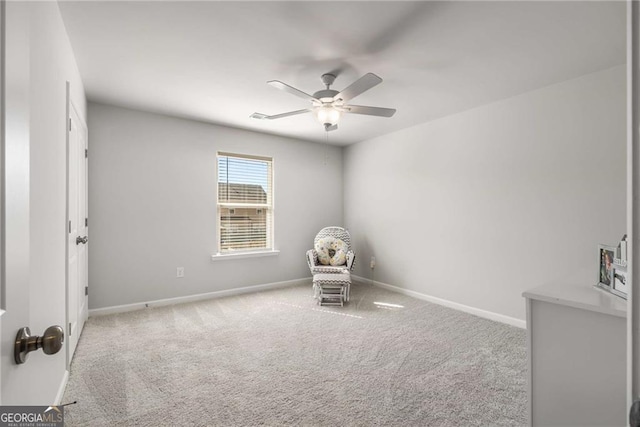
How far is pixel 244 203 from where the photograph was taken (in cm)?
449

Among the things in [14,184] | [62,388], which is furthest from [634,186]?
[62,388]

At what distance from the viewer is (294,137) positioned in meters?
4.84

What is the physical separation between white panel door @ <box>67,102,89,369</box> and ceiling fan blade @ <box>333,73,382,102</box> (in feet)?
6.68

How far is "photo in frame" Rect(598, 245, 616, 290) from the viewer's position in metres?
1.30

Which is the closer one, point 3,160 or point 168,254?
point 3,160

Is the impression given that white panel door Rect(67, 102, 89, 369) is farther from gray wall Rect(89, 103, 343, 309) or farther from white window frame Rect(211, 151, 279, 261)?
white window frame Rect(211, 151, 279, 261)

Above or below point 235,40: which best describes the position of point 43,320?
below

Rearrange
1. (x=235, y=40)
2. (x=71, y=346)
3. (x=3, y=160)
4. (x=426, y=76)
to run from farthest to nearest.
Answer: (x=426, y=76) → (x=71, y=346) → (x=235, y=40) → (x=3, y=160)

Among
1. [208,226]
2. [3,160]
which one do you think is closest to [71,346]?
[208,226]

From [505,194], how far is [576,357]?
7.88ft

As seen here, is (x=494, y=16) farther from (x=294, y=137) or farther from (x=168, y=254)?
(x=168, y=254)

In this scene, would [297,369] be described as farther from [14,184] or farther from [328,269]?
[14,184]

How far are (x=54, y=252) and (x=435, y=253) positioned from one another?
3.81 metres

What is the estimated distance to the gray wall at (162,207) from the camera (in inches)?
135
